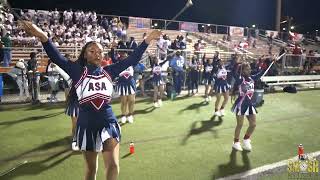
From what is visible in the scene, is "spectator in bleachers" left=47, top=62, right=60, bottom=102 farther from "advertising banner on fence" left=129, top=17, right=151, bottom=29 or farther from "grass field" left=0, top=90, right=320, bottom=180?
"advertising banner on fence" left=129, top=17, right=151, bottom=29

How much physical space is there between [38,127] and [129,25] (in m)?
16.6

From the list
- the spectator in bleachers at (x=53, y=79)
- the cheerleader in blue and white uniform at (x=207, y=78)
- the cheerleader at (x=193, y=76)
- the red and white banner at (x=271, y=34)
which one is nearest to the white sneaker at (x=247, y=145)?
the cheerleader in blue and white uniform at (x=207, y=78)

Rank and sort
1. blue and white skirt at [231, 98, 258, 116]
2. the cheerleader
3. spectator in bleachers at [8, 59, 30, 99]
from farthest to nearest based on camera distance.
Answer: the cheerleader
spectator in bleachers at [8, 59, 30, 99]
blue and white skirt at [231, 98, 258, 116]

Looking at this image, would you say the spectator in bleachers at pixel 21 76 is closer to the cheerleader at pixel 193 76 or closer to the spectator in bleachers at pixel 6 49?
the spectator in bleachers at pixel 6 49

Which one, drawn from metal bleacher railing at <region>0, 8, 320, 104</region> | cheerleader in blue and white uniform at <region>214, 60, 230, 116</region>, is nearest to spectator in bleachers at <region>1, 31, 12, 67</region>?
metal bleacher railing at <region>0, 8, 320, 104</region>

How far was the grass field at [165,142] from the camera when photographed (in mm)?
5953

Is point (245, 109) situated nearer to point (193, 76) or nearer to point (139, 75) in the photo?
point (139, 75)

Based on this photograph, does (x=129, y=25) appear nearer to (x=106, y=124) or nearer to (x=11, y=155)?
(x=11, y=155)

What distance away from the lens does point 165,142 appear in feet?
25.5

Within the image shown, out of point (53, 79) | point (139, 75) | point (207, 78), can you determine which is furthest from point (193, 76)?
point (53, 79)

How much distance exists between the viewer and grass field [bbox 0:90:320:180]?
595cm

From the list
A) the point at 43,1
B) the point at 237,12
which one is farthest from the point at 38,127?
the point at 237,12

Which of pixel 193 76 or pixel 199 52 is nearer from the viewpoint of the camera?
pixel 193 76

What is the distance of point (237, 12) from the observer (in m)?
42.9
